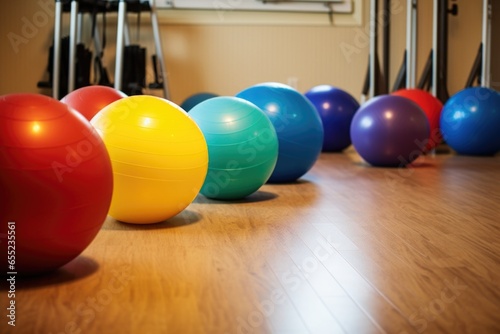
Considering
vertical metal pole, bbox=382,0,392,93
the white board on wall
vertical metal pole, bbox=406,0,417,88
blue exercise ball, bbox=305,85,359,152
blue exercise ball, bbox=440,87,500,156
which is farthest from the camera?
vertical metal pole, bbox=382,0,392,93

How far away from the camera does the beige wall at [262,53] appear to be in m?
5.76

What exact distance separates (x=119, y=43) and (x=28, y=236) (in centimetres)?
369

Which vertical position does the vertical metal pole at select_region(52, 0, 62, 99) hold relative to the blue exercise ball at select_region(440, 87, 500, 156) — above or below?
above

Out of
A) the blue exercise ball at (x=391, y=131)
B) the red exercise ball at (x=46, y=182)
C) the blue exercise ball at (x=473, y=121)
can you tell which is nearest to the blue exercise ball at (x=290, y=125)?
the blue exercise ball at (x=391, y=131)

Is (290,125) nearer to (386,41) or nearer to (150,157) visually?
(150,157)

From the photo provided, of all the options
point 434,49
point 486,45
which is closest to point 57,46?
point 434,49

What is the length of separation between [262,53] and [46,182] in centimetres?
458

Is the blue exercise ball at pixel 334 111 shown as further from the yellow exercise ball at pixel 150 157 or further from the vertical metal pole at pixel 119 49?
the yellow exercise ball at pixel 150 157

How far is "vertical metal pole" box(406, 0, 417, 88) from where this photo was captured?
5781mm

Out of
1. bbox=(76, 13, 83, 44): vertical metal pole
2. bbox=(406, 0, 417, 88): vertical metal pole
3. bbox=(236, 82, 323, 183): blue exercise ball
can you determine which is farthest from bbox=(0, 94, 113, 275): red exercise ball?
bbox=(406, 0, 417, 88): vertical metal pole

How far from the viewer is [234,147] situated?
119 inches

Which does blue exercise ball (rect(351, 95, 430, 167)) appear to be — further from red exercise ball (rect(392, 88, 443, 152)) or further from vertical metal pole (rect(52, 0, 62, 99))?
vertical metal pole (rect(52, 0, 62, 99))

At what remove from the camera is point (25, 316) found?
160 centimetres

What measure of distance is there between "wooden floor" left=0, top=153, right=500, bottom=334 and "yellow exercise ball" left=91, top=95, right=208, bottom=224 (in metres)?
0.10
